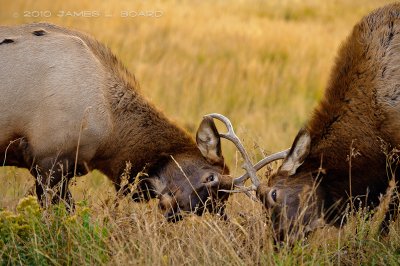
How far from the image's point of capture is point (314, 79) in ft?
53.9

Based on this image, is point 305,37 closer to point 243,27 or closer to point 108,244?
point 243,27

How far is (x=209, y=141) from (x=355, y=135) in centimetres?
129

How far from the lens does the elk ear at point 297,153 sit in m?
7.19

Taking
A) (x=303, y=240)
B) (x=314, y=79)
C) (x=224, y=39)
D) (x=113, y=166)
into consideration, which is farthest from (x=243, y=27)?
(x=303, y=240)

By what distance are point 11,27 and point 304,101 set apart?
8219 millimetres

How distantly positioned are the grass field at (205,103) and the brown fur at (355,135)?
0.27 m

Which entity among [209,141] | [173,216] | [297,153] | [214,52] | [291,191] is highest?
[297,153]

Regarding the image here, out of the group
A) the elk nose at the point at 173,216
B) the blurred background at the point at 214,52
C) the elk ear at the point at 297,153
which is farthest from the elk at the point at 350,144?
the blurred background at the point at 214,52

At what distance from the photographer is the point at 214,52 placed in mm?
16891

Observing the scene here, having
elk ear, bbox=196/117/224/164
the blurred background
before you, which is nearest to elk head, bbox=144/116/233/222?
elk ear, bbox=196/117/224/164

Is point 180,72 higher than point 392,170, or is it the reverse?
point 392,170

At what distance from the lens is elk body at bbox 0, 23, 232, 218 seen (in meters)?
7.65

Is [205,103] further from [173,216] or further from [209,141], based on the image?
[173,216]

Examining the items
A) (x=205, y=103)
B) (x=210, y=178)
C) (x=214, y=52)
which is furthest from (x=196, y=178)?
(x=214, y=52)
